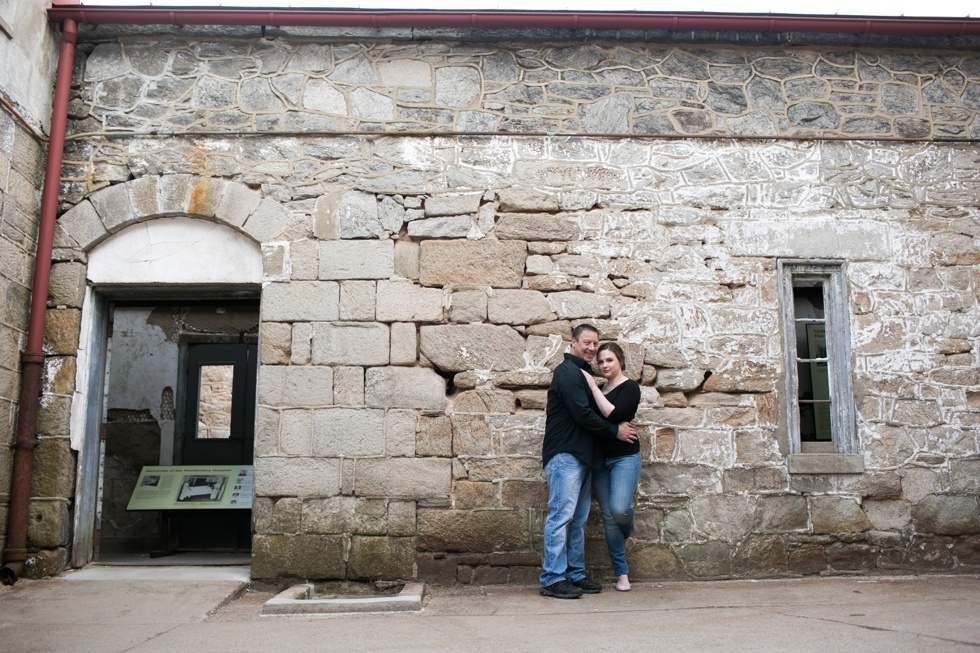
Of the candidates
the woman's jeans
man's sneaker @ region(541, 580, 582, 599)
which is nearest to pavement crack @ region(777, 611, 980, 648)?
the woman's jeans

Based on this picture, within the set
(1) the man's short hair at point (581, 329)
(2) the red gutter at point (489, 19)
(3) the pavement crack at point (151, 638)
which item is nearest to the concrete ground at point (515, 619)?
(3) the pavement crack at point (151, 638)

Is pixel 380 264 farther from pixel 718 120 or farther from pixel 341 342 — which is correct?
pixel 718 120

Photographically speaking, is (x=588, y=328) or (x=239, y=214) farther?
(x=239, y=214)

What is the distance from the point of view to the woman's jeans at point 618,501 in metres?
5.16

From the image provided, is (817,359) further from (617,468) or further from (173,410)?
(173,410)

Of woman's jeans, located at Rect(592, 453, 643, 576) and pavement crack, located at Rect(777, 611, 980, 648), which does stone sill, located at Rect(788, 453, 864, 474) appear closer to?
woman's jeans, located at Rect(592, 453, 643, 576)

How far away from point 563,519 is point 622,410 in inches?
30.3

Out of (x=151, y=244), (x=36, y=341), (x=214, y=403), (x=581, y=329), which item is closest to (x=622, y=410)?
(x=581, y=329)

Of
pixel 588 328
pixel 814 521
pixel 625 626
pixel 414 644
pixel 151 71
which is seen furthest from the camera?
pixel 151 71

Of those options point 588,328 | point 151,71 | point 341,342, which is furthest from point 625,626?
point 151,71

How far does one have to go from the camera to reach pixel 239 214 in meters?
5.89

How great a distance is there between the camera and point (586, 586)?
518 cm

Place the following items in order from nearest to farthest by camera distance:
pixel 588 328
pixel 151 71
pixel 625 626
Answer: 1. pixel 625 626
2. pixel 588 328
3. pixel 151 71

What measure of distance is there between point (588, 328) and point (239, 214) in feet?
8.58
